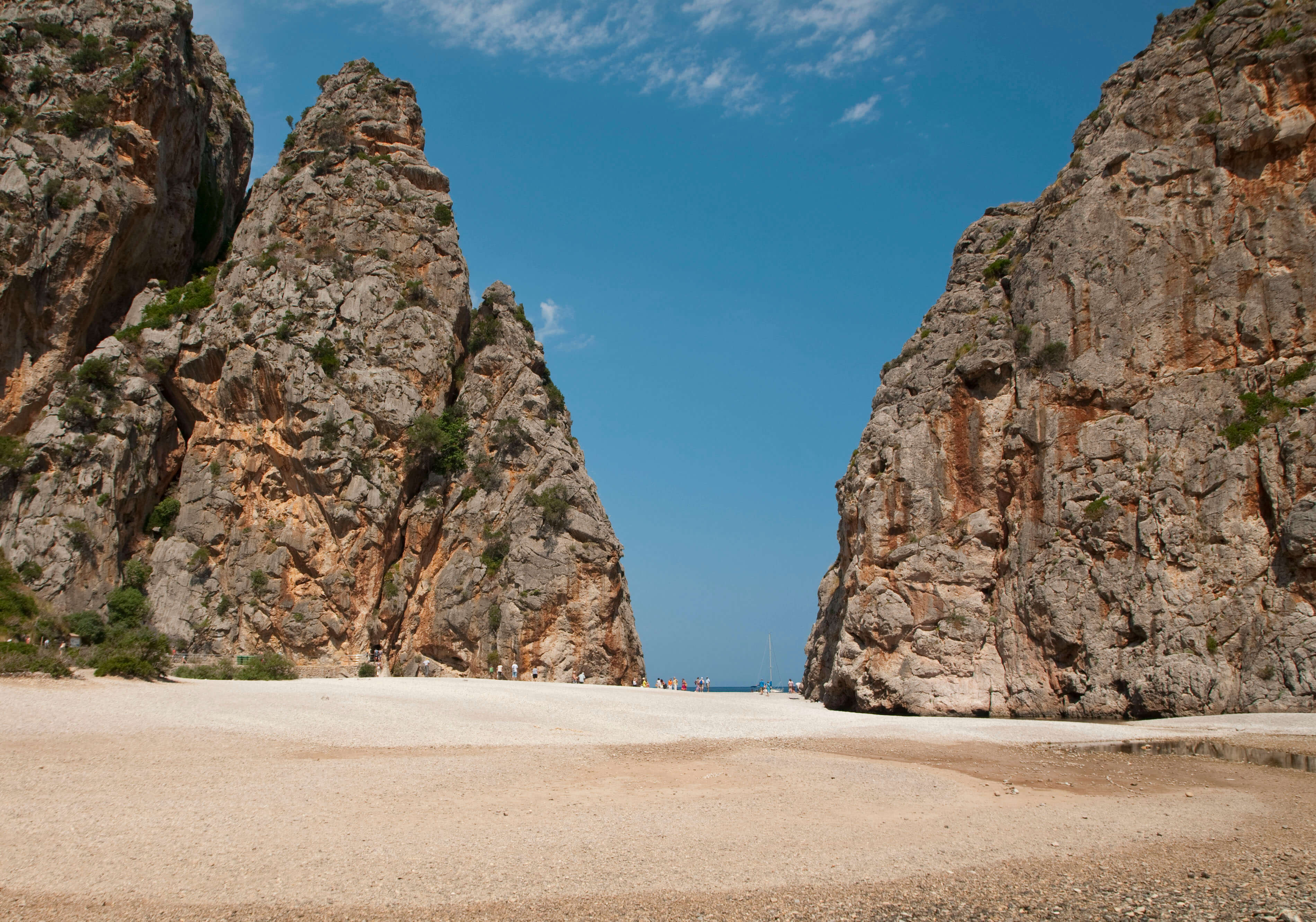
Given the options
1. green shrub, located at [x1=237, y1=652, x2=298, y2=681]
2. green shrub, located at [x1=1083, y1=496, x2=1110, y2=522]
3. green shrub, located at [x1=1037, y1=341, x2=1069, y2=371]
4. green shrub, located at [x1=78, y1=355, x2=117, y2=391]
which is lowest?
green shrub, located at [x1=237, y1=652, x2=298, y2=681]

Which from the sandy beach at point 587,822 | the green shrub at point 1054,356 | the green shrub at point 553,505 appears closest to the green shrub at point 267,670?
the sandy beach at point 587,822

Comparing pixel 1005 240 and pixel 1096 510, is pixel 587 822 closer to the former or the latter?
pixel 1096 510

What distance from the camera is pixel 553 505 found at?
4150 cm

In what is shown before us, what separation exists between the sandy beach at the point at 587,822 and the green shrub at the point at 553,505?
24485mm

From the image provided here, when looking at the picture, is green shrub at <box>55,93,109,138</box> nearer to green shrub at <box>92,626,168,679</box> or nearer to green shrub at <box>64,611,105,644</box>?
green shrub at <box>64,611,105,644</box>

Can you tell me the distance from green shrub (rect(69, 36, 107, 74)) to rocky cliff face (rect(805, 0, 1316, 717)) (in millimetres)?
42888

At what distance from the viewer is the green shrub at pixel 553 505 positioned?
41469 mm

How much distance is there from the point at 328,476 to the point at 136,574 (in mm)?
9474

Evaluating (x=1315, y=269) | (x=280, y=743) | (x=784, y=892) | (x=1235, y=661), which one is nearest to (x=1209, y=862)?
(x=784, y=892)

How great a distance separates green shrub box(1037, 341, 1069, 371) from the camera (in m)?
28.2

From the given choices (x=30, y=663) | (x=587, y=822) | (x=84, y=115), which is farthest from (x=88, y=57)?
(x=587, y=822)

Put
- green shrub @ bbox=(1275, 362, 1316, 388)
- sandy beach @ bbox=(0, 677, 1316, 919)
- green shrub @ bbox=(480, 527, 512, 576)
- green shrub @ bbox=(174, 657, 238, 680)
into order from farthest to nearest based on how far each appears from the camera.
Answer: green shrub @ bbox=(480, 527, 512, 576)
green shrub @ bbox=(174, 657, 238, 680)
green shrub @ bbox=(1275, 362, 1316, 388)
sandy beach @ bbox=(0, 677, 1316, 919)

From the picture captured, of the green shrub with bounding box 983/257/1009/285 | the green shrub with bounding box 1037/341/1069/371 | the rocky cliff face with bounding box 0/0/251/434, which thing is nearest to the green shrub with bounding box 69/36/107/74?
the rocky cliff face with bounding box 0/0/251/434

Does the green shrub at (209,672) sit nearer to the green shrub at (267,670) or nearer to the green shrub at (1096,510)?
the green shrub at (267,670)
